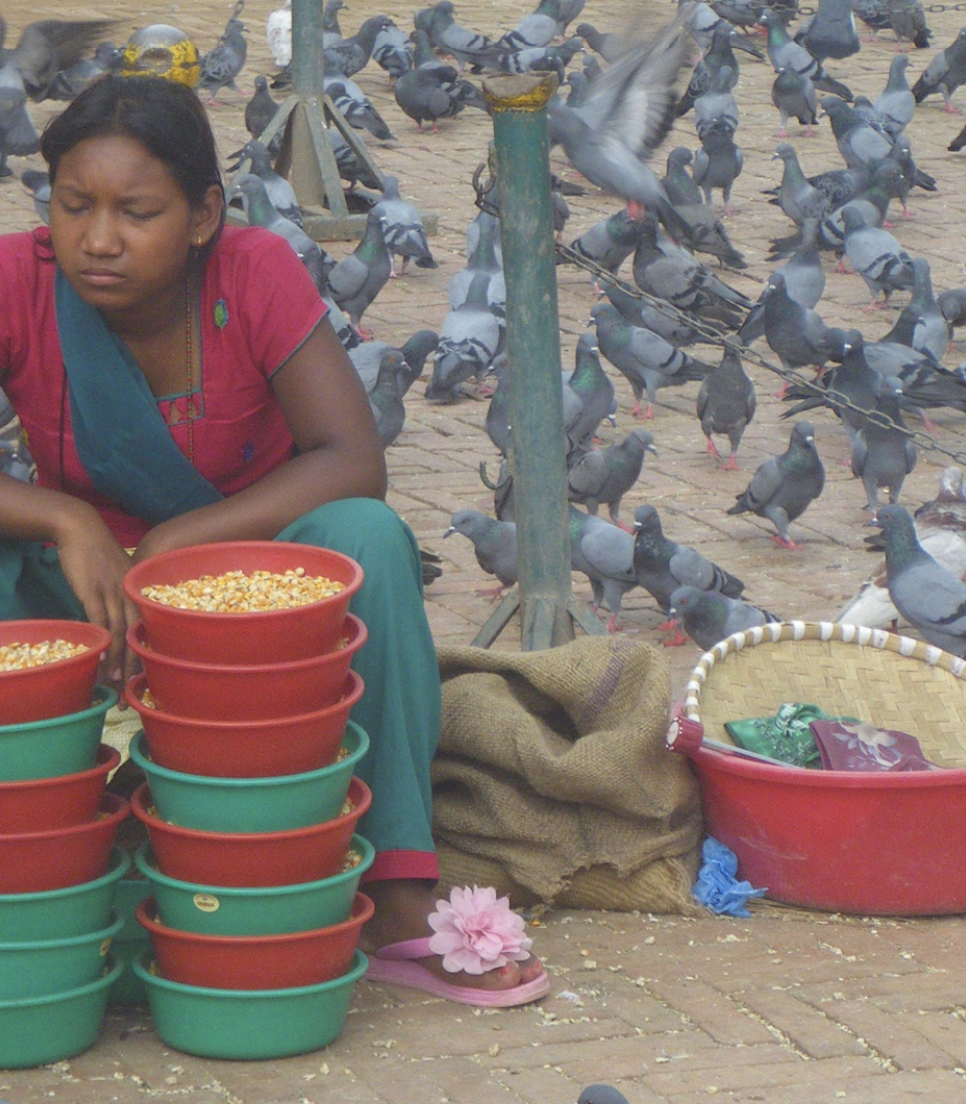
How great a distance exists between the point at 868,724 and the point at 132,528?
5.07 ft

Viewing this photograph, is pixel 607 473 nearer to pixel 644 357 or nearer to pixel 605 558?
pixel 605 558

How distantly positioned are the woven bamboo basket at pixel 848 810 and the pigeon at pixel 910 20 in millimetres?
12800

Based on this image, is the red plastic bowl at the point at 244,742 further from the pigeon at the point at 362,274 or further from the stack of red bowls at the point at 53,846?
the pigeon at the point at 362,274

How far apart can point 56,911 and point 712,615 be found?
2.90m

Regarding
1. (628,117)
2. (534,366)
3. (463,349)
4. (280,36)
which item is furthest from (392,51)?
(534,366)

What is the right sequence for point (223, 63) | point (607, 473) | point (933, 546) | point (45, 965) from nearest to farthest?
point (45, 965), point (933, 546), point (607, 473), point (223, 63)

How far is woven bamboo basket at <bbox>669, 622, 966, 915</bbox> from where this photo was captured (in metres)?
3.39

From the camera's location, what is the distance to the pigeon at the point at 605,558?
5.70 m

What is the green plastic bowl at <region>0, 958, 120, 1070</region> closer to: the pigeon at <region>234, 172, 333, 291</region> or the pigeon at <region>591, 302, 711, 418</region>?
the pigeon at <region>591, 302, 711, 418</region>

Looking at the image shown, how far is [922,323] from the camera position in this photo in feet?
26.6

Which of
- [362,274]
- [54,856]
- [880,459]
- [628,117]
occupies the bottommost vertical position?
[880,459]

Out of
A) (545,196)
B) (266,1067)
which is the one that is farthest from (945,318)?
(266,1067)

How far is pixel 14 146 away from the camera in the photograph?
36.8 feet

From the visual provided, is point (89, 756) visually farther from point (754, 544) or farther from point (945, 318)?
point (945, 318)
